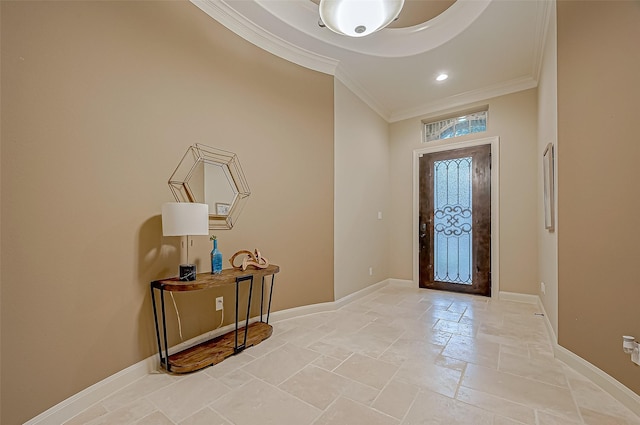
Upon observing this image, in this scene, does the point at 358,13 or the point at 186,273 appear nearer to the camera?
the point at 358,13

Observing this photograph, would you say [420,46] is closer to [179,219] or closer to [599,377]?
[179,219]

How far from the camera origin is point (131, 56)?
185 centimetres

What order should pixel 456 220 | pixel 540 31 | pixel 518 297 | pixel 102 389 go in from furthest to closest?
pixel 456 220 < pixel 518 297 < pixel 540 31 < pixel 102 389

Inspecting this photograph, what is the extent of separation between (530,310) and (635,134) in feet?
8.38

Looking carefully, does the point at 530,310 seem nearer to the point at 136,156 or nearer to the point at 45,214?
the point at 136,156

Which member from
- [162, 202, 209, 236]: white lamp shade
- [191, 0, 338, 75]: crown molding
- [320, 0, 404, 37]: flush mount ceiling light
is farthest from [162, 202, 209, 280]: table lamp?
[191, 0, 338, 75]: crown molding

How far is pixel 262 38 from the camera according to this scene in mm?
2801

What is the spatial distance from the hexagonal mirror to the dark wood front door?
313 cm

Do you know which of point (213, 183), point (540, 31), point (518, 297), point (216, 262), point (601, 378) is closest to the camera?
point (601, 378)

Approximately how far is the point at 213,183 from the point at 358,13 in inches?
67.7

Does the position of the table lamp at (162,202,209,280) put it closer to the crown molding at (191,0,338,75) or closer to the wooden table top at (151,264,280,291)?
the wooden table top at (151,264,280,291)

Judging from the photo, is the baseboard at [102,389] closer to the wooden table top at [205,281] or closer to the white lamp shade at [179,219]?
the wooden table top at [205,281]

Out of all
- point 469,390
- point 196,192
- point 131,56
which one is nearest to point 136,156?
point 196,192

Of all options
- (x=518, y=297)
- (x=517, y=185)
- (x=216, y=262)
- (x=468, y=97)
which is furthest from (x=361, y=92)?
(x=518, y=297)
